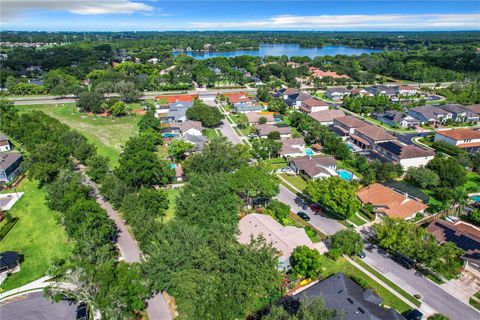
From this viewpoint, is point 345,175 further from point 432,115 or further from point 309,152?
point 432,115

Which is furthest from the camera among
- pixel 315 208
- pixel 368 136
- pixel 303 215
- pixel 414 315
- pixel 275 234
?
pixel 368 136

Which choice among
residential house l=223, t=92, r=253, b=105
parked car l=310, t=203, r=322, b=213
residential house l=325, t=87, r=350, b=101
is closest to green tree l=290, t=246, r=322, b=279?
parked car l=310, t=203, r=322, b=213

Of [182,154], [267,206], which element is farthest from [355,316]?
[182,154]

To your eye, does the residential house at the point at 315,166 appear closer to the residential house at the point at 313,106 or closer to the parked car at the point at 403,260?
the parked car at the point at 403,260

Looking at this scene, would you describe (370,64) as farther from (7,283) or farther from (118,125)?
(7,283)

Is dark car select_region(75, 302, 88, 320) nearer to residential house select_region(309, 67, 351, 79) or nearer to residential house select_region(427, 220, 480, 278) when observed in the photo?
residential house select_region(427, 220, 480, 278)

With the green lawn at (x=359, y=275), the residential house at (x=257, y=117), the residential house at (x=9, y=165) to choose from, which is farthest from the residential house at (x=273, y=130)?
the residential house at (x=9, y=165)

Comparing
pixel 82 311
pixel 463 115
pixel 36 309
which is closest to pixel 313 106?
pixel 463 115
